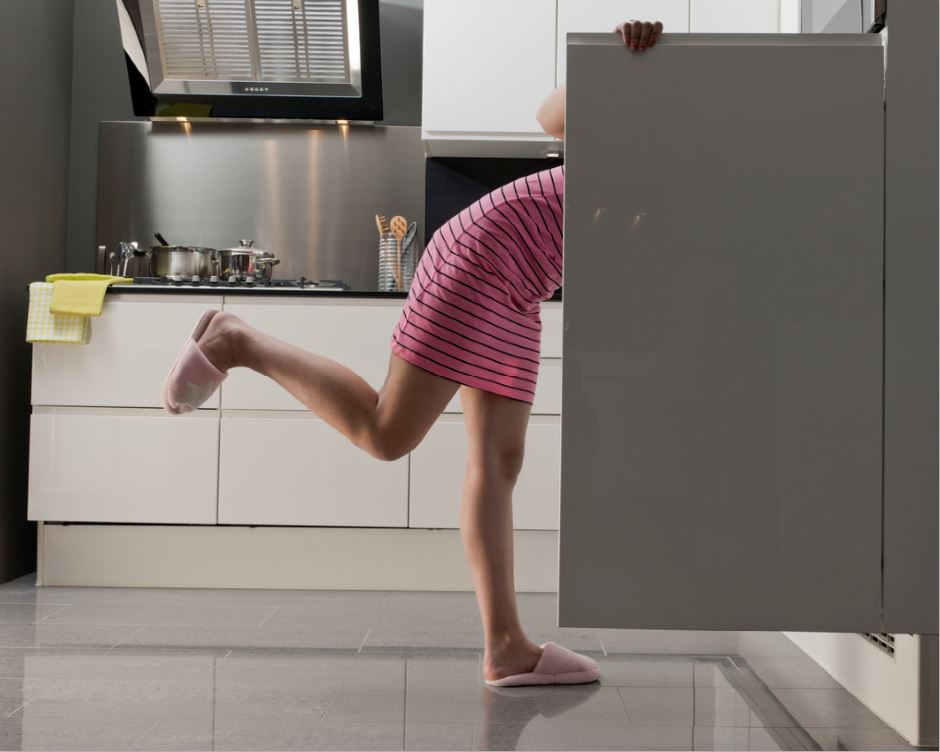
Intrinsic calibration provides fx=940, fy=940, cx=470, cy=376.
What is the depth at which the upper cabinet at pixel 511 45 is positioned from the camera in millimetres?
3133

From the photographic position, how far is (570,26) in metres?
3.16

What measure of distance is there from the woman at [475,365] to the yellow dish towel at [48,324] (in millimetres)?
1208

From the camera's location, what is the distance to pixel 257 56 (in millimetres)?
3406

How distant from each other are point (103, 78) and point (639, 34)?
2.92 metres

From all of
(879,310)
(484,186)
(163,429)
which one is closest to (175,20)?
(484,186)

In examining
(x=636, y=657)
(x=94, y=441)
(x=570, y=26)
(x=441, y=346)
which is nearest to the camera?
(x=441, y=346)

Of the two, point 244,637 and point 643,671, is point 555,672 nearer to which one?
point 643,671

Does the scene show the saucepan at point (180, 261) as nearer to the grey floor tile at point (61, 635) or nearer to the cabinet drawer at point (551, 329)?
the cabinet drawer at point (551, 329)

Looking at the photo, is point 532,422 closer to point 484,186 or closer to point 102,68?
point 484,186

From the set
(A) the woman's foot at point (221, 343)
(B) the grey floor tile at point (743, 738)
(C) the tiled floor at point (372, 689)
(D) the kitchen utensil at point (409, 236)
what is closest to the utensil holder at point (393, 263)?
(D) the kitchen utensil at point (409, 236)

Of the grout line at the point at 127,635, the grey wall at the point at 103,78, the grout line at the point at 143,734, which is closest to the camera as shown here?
the grout line at the point at 143,734

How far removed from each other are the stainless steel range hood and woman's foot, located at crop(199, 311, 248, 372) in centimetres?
199

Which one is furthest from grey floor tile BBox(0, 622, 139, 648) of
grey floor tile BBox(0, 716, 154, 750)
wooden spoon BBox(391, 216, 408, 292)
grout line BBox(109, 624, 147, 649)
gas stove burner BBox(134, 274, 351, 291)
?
wooden spoon BBox(391, 216, 408, 292)

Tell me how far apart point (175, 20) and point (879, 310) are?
2.93m
